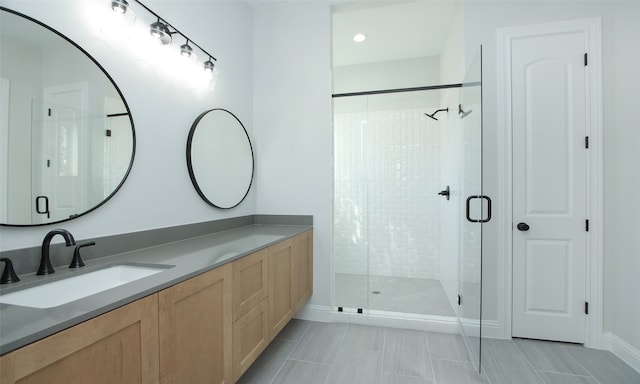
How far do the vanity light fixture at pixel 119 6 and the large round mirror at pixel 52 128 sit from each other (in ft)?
0.94

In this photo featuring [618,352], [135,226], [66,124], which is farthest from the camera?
[618,352]

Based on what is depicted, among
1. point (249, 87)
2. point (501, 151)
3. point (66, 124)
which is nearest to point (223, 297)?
point (66, 124)

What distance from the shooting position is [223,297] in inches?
54.4

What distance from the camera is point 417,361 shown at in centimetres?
198

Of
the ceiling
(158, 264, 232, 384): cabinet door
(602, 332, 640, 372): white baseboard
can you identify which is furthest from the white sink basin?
(602, 332, 640, 372): white baseboard

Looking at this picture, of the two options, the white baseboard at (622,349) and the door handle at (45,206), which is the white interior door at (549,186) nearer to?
the white baseboard at (622,349)

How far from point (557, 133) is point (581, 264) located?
103 cm

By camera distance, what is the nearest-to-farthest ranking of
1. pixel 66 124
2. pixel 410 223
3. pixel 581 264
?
pixel 66 124, pixel 581 264, pixel 410 223

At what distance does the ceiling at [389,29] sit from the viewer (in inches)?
110

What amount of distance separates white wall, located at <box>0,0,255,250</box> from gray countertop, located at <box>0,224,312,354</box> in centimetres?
18

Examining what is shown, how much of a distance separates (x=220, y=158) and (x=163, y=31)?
93 centimetres

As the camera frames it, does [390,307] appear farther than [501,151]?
Yes

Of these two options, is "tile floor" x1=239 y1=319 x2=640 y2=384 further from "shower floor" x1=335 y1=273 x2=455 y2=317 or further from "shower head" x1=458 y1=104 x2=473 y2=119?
"shower head" x1=458 y1=104 x2=473 y2=119

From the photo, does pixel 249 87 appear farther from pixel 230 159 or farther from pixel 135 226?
pixel 135 226
